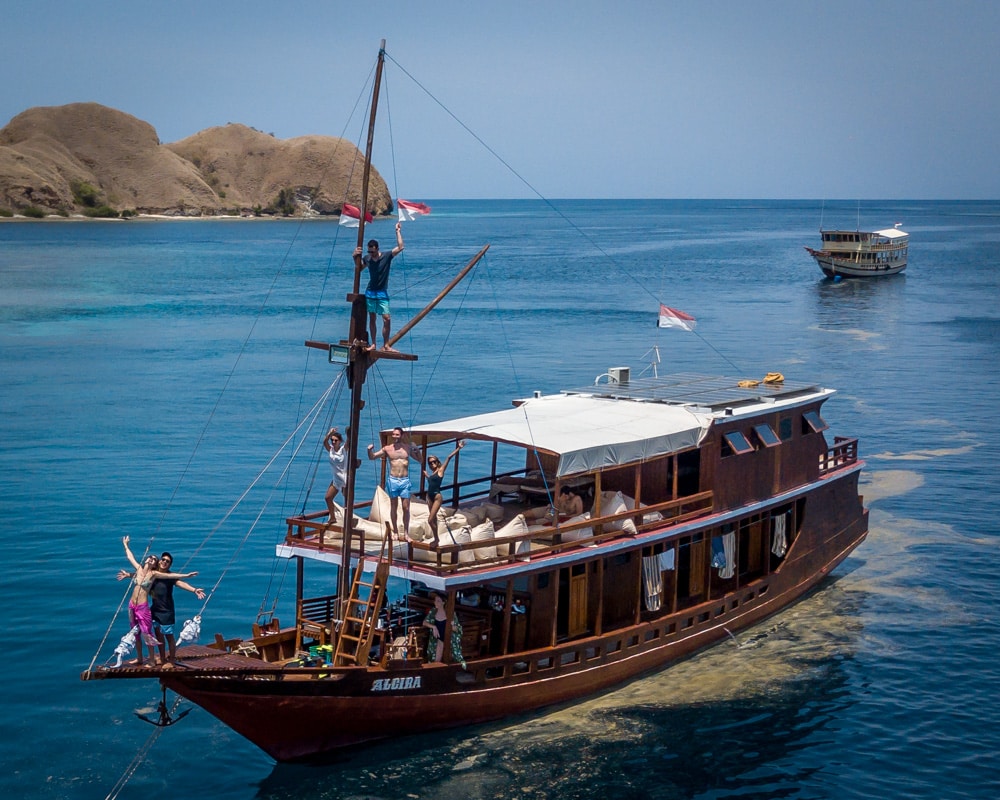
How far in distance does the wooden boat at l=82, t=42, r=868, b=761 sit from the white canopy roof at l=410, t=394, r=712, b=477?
51mm

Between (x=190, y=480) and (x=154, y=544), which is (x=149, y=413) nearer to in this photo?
(x=190, y=480)

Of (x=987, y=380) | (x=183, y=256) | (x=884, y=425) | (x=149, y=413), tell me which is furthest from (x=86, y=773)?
(x=183, y=256)

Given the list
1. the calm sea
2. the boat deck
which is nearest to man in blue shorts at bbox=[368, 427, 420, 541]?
the boat deck

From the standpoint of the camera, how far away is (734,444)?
75.0 ft

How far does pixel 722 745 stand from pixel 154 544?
16.1 metres

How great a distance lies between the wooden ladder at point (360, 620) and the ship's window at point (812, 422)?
11.1 meters

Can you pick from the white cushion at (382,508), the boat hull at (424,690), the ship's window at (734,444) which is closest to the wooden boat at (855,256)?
the ship's window at (734,444)

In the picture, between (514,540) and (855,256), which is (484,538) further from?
(855,256)

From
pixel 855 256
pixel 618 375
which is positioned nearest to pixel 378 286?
pixel 618 375

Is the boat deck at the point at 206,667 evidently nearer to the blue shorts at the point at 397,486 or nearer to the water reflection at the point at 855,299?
the blue shorts at the point at 397,486

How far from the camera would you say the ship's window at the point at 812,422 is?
25344 millimetres

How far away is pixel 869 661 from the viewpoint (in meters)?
23.7

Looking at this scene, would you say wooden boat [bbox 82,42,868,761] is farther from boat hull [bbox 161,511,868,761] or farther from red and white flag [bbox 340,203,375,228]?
red and white flag [bbox 340,203,375,228]

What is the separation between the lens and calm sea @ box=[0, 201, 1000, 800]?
62.0ft
